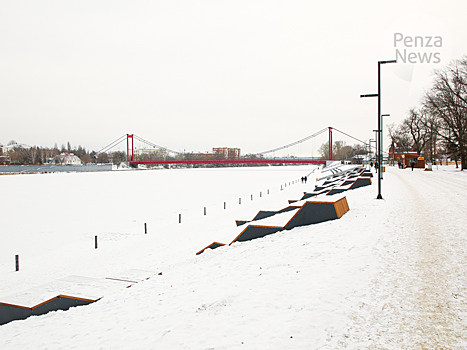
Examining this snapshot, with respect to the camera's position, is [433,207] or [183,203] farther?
[183,203]

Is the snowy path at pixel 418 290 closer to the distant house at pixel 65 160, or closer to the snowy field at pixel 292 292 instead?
the snowy field at pixel 292 292

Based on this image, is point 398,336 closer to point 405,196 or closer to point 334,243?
point 334,243

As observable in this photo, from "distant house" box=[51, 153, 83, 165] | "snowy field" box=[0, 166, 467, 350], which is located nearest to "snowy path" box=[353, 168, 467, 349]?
"snowy field" box=[0, 166, 467, 350]

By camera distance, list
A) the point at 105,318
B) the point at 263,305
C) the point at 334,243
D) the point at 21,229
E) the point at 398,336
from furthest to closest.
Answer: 1. the point at 21,229
2. the point at 334,243
3. the point at 105,318
4. the point at 263,305
5. the point at 398,336

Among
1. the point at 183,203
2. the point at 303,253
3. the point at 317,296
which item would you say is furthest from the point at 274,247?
the point at 183,203

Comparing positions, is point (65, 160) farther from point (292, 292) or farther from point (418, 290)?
point (418, 290)

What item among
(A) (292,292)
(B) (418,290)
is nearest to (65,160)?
(A) (292,292)

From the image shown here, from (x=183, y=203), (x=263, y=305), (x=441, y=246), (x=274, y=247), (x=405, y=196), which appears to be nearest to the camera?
(x=263, y=305)

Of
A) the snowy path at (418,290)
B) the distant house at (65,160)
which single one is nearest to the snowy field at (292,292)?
the snowy path at (418,290)

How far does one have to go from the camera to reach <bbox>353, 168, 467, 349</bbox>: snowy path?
156 inches

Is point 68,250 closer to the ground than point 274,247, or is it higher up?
closer to the ground

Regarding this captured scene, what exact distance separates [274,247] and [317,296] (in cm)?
355

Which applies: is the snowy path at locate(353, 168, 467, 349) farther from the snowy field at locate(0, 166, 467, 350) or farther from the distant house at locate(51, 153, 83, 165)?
the distant house at locate(51, 153, 83, 165)

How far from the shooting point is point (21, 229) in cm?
1786
